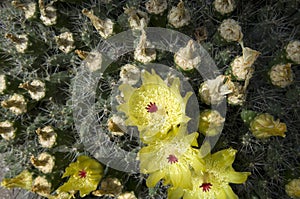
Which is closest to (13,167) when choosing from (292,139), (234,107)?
(234,107)

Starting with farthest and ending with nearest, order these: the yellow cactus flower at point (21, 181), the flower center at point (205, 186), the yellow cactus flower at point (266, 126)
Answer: the yellow cactus flower at point (21, 181), the flower center at point (205, 186), the yellow cactus flower at point (266, 126)

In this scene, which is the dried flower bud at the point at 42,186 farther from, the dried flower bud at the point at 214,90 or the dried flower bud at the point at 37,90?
the dried flower bud at the point at 214,90

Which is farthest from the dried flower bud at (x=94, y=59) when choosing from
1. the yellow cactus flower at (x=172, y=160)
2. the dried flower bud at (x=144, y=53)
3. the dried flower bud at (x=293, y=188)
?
the dried flower bud at (x=293, y=188)

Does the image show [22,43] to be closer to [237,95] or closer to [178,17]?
[178,17]

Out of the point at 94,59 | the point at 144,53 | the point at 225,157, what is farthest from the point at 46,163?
the point at 225,157

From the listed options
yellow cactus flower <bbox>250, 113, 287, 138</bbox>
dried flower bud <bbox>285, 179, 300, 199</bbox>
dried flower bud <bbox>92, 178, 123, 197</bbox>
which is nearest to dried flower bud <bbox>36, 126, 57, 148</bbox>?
dried flower bud <bbox>92, 178, 123, 197</bbox>

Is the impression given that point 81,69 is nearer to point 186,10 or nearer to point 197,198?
point 186,10

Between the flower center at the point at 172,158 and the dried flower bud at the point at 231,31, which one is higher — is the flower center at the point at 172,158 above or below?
below
